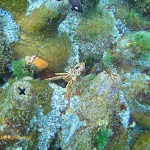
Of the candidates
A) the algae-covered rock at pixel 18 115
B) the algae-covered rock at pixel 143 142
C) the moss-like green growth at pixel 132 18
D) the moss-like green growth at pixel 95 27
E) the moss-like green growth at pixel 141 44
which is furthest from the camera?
the moss-like green growth at pixel 132 18

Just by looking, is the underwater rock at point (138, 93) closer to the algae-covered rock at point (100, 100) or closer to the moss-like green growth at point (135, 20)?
the algae-covered rock at point (100, 100)

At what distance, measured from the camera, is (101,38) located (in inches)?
145

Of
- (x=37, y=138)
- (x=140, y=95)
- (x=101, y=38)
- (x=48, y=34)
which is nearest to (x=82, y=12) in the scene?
(x=101, y=38)

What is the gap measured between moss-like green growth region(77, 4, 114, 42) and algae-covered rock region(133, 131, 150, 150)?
141cm

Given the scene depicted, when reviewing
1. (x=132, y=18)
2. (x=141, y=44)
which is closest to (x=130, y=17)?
(x=132, y=18)

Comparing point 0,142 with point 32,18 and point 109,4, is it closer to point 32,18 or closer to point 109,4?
point 32,18

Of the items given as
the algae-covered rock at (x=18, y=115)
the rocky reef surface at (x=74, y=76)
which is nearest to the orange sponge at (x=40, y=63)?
the rocky reef surface at (x=74, y=76)

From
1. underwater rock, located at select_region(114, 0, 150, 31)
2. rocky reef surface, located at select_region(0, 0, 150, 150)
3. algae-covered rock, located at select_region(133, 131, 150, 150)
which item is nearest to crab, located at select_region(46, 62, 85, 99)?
rocky reef surface, located at select_region(0, 0, 150, 150)

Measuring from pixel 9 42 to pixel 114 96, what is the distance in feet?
4.52

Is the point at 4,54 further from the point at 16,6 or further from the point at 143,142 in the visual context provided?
the point at 143,142

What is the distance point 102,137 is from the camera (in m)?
2.42

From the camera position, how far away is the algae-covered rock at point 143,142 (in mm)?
2799

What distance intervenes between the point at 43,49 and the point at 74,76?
0.50 metres

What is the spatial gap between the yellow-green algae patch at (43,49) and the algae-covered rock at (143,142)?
47.8 inches
